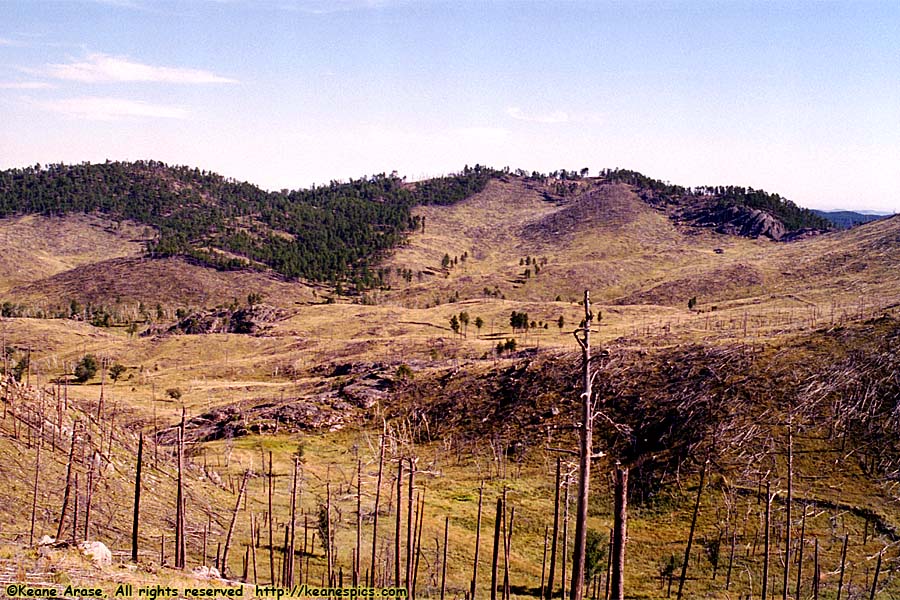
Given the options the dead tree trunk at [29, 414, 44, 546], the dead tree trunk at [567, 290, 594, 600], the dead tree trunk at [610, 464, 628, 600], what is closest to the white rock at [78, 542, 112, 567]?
the dead tree trunk at [29, 414, 44, 546]

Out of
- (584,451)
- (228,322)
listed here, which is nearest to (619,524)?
(584,451)

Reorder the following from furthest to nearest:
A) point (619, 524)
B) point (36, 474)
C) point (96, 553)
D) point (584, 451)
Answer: point (36, 474) → point (96, 553) → point (619, 524) → point (584, 451)

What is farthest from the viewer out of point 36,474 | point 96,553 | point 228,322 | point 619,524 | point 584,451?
point 228,322

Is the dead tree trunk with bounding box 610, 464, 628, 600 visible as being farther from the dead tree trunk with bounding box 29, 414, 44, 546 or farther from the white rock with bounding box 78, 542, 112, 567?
the dead tree trunk with bounding box 29, 414, 44, 546

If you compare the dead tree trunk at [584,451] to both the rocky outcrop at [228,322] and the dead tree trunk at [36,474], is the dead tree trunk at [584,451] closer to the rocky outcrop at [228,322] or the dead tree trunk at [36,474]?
the dead tree trunk at [36,474]

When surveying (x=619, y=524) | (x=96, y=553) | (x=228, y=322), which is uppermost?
(x=619, y=524)

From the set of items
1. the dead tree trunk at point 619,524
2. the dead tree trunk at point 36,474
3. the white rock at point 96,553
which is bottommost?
the dead tree trunk at point 36,474

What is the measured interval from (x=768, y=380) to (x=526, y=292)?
136220 millimetres

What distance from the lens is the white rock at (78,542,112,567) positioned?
21391 millimetres

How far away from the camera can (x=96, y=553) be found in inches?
864

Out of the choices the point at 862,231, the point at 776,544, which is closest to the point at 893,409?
the point at 776,544

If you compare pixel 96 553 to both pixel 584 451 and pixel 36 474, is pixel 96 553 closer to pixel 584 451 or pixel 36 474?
pixel 584 451

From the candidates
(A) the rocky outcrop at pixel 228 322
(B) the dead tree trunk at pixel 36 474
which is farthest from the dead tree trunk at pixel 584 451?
(A) the rocky outcrop at pixel 228 322

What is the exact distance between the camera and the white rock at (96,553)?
2139cm
